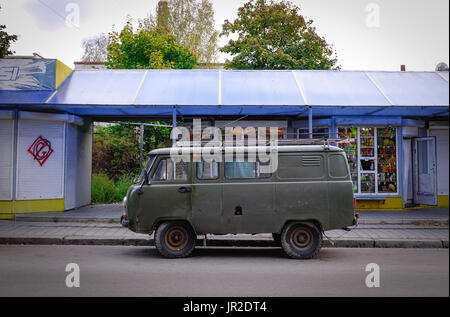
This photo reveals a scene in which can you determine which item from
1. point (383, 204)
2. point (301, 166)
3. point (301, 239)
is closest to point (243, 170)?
point (301, 166)

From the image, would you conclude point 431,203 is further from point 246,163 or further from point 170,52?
point 170,52

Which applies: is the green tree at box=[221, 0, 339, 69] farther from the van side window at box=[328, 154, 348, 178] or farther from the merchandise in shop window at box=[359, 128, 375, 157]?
the van side window at box=[328, 154, 348, 178]

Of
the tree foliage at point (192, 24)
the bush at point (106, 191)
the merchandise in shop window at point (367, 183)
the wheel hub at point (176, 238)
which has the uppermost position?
the tree foliage at point (192, 24)

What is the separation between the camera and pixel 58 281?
5668mm

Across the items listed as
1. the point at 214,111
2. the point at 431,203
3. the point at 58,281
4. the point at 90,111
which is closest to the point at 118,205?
the point at 90,111

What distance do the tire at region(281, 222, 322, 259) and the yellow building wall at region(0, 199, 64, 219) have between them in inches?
332

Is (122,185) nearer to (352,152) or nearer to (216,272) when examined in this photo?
(352,152)

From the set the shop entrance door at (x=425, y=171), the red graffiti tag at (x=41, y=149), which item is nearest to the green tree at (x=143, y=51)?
the red graffiti tag at (x=41, y=149)

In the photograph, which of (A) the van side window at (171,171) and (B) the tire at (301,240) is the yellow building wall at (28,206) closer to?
(A) the van side window at (171,171)

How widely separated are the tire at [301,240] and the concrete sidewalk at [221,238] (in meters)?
1.12

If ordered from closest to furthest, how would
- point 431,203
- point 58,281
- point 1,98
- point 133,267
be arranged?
point 58,281, point 133,267, point 1,98, point 431,203

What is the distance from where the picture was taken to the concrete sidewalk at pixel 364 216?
11.4 metres
